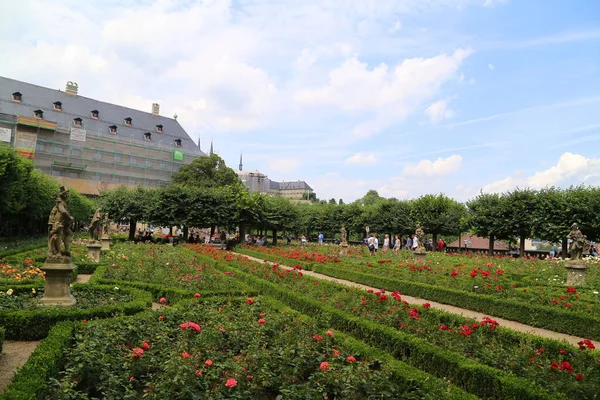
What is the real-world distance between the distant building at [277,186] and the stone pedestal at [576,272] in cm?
12052

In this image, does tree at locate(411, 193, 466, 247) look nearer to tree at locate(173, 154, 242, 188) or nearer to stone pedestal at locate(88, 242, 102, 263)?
tree at locate(173, 154, 242, 188)

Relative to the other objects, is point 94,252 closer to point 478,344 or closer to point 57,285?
point 57,285

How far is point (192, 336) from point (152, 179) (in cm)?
5415

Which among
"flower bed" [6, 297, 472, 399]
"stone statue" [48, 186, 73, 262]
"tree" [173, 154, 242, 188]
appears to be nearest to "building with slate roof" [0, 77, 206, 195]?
"tree" [173, 154, 242, 188]

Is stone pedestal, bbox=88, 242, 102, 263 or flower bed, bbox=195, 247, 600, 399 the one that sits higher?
stone pedestal, bbox=88, 242, 102, 263

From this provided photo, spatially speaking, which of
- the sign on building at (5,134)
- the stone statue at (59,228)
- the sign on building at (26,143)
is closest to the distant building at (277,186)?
the sign on building at (26,143)

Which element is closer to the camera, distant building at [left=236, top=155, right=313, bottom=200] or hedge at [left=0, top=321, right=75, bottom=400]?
hedge at [left=0, top=321, right=75, bottom=400]

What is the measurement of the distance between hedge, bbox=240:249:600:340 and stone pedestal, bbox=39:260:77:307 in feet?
31.8

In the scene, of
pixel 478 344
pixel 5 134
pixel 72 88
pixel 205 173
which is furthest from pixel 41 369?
pixel 72 88

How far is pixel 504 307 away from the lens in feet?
34.7

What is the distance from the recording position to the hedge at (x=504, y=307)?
9.03m

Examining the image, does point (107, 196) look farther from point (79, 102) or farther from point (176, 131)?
point (176, 131)

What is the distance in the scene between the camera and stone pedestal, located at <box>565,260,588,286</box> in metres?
13.4

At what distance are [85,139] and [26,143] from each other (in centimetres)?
673
